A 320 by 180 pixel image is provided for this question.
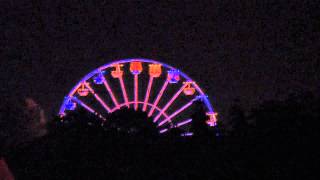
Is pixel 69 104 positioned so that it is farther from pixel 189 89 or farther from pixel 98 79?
pixel 189 89

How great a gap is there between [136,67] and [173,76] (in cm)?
151

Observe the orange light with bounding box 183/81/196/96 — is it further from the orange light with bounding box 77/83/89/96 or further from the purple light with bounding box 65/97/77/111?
the purple light with bounding box 65/97/77/111

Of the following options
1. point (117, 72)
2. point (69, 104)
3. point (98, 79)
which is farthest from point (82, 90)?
point (117, 72)

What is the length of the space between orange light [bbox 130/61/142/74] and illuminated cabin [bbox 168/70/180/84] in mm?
1234

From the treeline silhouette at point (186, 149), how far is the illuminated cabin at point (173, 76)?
34.7 ft

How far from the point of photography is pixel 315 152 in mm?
7941

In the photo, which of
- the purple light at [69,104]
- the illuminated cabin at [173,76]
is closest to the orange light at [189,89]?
the illuminated cabin at [173,76]

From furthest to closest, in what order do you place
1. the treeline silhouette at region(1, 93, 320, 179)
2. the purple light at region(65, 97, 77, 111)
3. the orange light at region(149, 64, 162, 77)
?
the orange light at region(149, 64, 162, 77)
the purple light at region(65, 97, 77, 111)
the treeline silhouette at region(1, 93, 320, 179)

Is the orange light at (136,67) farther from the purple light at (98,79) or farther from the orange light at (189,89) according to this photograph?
the orange light at (189,89)

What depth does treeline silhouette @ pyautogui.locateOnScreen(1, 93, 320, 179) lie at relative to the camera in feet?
26.8

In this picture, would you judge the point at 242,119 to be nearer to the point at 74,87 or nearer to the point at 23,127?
the point at 74,87

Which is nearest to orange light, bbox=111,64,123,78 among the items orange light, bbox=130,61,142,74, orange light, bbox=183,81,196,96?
orange light, bbox=130,61,142,74

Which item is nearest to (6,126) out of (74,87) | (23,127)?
(23,127)

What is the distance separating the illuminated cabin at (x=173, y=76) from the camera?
21953 mm
